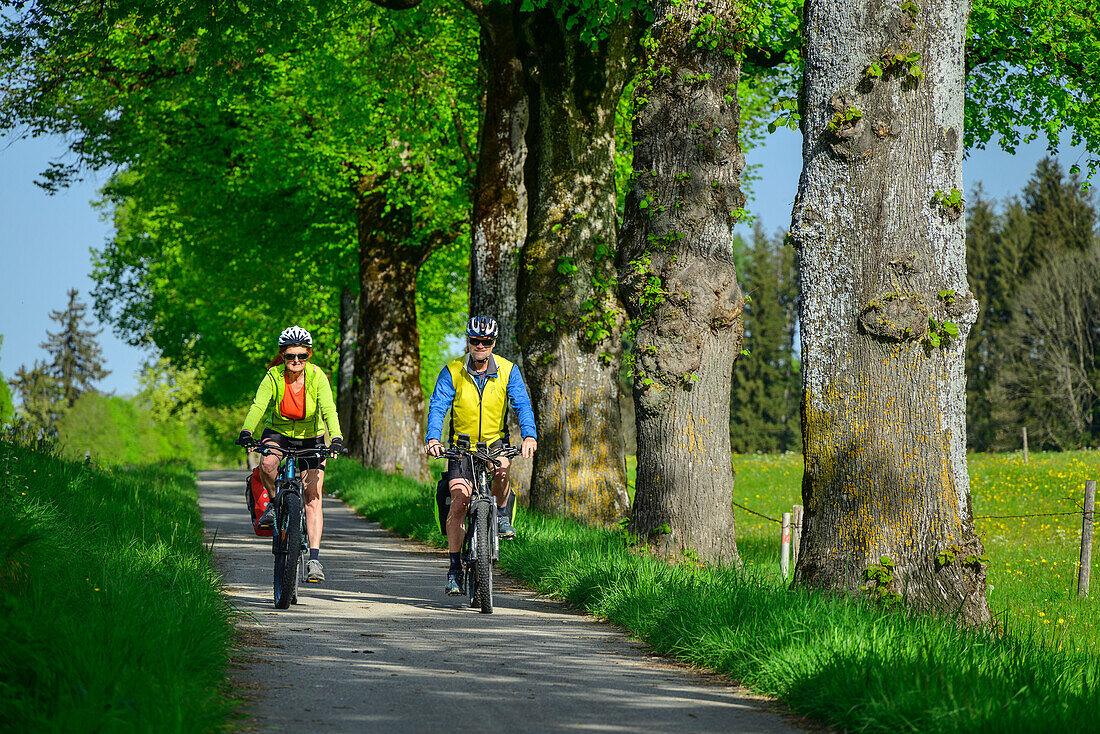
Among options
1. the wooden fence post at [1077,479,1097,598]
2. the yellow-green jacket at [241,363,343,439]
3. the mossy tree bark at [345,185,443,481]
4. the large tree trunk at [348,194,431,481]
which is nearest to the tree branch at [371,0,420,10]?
the mossy tree bark at [345,185,443,481]

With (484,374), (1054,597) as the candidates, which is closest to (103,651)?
(484,374)

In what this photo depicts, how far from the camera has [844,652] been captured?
5.30 metres

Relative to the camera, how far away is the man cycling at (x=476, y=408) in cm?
865

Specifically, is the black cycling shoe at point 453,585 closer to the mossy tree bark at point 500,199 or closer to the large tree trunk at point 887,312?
the large tree trunk at point 887,312

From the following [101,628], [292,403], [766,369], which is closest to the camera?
[101,628]

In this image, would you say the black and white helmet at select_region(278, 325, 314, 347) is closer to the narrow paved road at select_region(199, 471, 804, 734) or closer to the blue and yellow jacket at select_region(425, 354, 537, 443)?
the blue and yellow jacket at select_region(425, 354, 537, 443)

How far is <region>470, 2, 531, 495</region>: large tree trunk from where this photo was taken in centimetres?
1476

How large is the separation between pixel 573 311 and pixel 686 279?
124 inches

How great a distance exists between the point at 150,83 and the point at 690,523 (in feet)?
56.3

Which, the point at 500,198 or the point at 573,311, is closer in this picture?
the point at 573,311

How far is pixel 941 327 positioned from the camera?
6.66 metres

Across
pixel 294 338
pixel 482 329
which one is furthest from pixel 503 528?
pixel 294 338

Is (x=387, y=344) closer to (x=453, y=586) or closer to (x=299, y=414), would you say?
(x=299, y=414)

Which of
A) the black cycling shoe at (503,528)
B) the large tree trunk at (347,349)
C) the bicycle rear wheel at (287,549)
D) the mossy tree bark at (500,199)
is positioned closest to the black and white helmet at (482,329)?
the black cycling shoe at (503,528)
